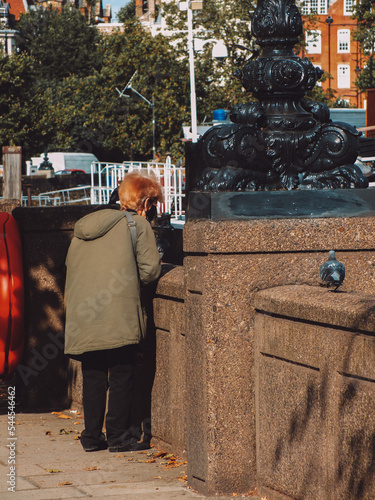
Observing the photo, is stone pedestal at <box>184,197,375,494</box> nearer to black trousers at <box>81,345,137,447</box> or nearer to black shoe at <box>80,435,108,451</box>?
black trousers at <box>81,345,137,447</box>

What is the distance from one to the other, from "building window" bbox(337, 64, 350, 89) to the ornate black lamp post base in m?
88.2

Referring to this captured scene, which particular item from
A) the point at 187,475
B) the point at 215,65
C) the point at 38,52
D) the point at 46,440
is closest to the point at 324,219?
the point at 187,475

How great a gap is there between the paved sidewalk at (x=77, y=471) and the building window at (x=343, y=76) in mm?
87895

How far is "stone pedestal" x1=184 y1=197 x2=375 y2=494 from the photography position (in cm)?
442

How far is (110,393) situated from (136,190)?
4.12ft

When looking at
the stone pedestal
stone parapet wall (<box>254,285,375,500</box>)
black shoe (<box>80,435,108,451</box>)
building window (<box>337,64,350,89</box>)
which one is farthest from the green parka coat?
building window (<box>337,64,350,89</box>)

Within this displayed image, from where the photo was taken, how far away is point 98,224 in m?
5.37

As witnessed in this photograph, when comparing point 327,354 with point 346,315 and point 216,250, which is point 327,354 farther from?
point 216,250

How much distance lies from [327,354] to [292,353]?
0.33 m

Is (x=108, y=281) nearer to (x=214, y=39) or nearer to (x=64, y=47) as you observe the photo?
(x=214, y=39)

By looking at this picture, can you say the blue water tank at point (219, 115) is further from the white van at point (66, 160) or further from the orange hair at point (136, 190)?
the white van at point (66, 160)

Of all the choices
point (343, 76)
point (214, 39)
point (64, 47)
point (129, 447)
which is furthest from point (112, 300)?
point (343, 76)

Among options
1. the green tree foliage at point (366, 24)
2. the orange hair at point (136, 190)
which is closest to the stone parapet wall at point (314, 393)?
the orange hair at point (136, 190)

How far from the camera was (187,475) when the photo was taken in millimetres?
4809
